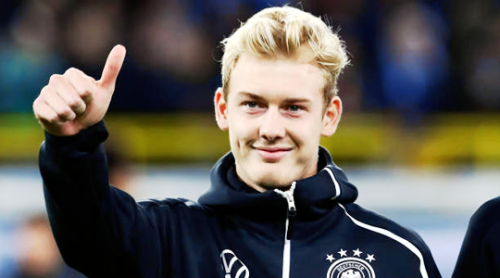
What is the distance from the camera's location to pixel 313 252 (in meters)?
2.97

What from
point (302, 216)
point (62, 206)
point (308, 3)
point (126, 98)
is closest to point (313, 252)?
point (302, 216)

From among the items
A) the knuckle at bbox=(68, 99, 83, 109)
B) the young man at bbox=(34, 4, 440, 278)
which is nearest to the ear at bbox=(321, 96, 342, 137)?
the young man at bbox=(34, 4, 440, 278)

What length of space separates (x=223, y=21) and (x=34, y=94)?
70.8 inches

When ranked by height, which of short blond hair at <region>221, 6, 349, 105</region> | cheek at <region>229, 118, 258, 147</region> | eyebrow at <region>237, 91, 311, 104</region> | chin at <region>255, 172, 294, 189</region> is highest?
short blond hair at <region>221, 6, 349, 105</region>

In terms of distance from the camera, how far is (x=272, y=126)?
2.86 metres

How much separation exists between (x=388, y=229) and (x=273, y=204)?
374mm

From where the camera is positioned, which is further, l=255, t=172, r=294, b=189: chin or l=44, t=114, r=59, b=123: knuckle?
l=255, t=172, r=294, b=189: chin

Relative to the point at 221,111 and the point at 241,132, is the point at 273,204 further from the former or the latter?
the point at 221,111

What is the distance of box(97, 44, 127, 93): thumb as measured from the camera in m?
2.46

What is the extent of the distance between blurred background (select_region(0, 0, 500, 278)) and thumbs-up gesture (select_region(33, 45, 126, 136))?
5.08m

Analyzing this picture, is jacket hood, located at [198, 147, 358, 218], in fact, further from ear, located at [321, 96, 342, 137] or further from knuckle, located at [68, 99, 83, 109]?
knuckle, located at [68, 99, 83, 109]

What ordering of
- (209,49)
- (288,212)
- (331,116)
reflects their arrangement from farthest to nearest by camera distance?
(209,49)
(331,116)
(288,212)

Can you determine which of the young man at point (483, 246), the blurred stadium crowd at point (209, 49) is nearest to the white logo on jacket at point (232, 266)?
the young man at point (483, 246)

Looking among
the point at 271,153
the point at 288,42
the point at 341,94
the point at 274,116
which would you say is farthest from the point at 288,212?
the point at 341,94
